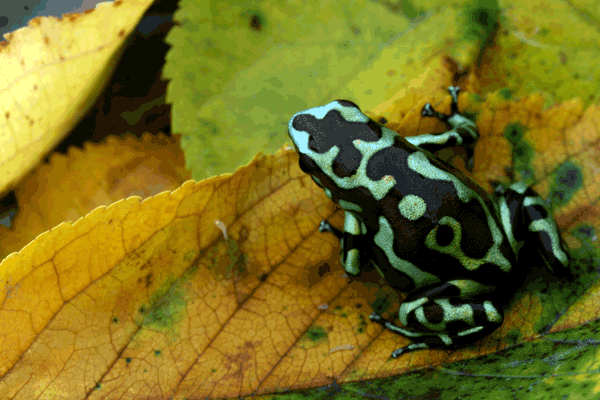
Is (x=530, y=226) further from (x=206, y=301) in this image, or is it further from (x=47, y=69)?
(x=47, y=69)

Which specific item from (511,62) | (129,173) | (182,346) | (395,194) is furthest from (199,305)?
(511,62)

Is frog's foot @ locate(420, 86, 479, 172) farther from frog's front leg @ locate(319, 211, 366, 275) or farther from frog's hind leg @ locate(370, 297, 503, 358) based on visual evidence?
frog's hind leg @ locate(370, 297, 503, 358)

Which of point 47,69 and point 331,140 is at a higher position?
point 47,69

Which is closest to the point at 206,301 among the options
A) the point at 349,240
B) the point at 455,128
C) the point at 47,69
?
the point at 349,240

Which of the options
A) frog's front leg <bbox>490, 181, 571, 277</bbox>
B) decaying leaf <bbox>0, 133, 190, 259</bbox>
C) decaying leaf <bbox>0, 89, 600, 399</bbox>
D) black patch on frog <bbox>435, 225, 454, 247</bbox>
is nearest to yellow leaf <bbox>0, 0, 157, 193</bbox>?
decaying leaf <bbox>0, 133, 190, 259</bbox>

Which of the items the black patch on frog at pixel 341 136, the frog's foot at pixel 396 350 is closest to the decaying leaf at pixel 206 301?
the frog's foot at pixel 396 350
